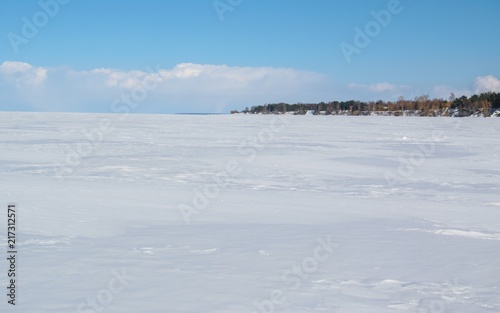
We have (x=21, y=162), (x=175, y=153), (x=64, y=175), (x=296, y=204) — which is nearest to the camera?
(x=296, y=204)

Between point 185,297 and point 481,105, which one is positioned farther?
point 481,105

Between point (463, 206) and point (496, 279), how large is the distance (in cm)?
320

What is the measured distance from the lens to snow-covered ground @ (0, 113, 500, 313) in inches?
123

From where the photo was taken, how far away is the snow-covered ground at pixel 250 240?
3.12 metres

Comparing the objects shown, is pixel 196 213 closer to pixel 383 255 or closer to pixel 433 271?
pixel 383 255

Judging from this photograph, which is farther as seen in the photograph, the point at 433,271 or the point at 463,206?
the point at 463,206

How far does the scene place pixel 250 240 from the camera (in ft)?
15.0

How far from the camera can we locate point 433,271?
12.3 feet

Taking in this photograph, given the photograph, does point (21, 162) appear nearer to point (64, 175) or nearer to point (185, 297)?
point (64, 175)

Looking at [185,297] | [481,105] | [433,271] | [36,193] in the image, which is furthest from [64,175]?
[481,105]

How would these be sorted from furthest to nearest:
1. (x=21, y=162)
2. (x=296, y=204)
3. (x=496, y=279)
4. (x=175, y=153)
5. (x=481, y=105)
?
(x=481, y=105) → (x=175, y=153) → (x=21, y=162) → (x=296, y=204) → (x=496, y=279)

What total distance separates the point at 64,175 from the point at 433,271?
6818mm

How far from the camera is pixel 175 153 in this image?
43.0 feet

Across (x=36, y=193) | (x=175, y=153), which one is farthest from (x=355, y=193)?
(x=175, y=153)
